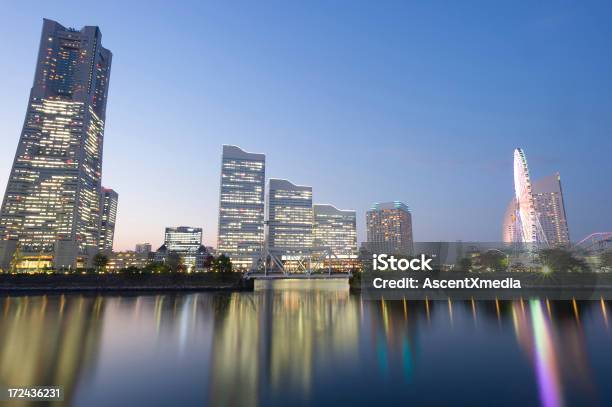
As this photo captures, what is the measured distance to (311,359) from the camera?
2523cm

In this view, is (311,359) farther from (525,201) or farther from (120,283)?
(525,201)

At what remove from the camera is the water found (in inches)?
717

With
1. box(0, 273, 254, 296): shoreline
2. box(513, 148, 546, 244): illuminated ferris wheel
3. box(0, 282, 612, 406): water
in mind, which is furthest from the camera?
box(513, 148, 546, 244): illuminated ferris wheel

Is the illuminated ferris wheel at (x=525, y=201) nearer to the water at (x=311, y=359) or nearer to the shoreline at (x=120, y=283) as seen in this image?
the water at (x=311, y=359)

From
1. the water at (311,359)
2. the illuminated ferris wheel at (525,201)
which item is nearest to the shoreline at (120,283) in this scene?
the water at (311,359)

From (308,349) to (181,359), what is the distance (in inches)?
415

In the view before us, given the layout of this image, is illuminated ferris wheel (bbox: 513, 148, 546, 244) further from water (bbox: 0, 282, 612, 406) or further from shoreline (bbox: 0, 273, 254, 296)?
shoreline (bbox: 0, 273, 254, 296)

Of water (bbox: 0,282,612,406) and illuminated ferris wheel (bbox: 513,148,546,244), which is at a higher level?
illuminated ferris wheel (bbox: 513,148,546,244)

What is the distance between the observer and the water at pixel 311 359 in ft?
59.8

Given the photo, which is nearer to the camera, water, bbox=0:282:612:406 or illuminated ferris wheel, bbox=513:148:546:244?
water, bbox=0:282:612:406

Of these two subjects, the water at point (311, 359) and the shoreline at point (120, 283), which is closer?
the water at point (311, 359)

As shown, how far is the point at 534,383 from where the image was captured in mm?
20344

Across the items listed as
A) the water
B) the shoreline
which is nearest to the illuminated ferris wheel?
the water

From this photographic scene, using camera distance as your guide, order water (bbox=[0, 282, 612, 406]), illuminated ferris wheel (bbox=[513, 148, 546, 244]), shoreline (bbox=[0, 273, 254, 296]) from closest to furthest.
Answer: water (bbox=[0, 282, 612, 406])
shoreline (bbox=[0, 273, 254, 296])
illuminated ferris wheel (bbox=[513, 148, 546, 244])
